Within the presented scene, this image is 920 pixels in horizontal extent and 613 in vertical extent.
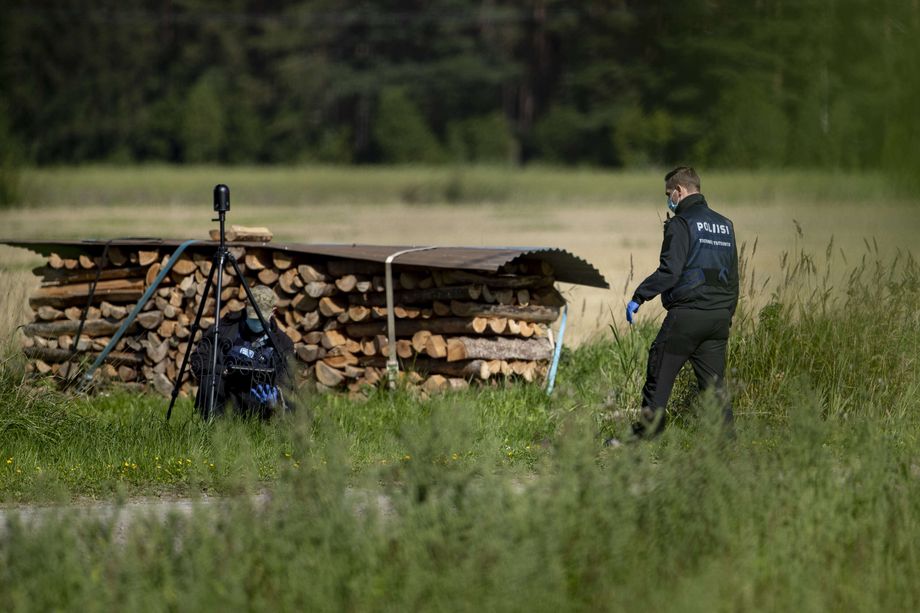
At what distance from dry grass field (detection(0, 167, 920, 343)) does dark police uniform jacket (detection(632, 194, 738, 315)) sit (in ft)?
5.79

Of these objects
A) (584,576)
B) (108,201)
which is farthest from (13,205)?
(584,576)

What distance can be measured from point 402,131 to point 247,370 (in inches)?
2131

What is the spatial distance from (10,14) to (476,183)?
22.3 metres

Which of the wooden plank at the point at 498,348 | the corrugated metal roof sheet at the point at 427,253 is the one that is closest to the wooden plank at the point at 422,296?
the corrugated metal roof sheet at the point at 427,253

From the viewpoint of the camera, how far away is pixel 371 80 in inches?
2576

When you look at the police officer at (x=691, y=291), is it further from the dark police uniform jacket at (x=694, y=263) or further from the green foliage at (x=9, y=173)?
the green foliage at (x=9, y=173)

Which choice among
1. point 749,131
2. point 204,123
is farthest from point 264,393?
point 204,123

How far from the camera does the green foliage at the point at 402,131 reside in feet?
207

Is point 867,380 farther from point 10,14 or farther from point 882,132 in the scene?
point 10,14

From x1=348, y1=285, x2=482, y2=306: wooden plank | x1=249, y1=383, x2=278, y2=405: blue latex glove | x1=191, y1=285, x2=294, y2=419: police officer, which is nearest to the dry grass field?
x1=348, y1=285, x2=482, y2=306: wooden plank

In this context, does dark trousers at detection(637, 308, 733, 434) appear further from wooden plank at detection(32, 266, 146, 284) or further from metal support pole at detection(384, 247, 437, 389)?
wooden plank at detection(32, 266, 146, 284)

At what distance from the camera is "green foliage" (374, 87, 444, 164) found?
207 ft

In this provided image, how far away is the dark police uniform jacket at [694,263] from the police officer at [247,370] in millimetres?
2721

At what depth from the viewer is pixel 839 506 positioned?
625 centimetres
